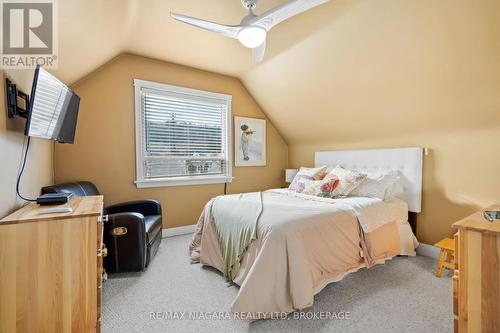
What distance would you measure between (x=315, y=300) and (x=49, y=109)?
2486 mm

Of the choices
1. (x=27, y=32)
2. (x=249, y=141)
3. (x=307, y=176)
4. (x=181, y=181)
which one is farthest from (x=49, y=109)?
(x=249, y=141)

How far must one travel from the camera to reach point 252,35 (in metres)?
1.96

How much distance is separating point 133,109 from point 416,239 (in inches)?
160

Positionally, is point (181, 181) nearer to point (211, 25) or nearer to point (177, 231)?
point (177, 231)

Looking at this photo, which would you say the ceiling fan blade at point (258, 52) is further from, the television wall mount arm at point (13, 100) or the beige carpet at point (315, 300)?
the beige carpet at point (315, 300)

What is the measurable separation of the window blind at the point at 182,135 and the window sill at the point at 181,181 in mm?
95

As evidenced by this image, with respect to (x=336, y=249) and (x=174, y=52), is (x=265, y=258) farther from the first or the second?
(x=174, y=52)

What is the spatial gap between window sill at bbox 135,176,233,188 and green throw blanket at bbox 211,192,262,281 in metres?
1.29

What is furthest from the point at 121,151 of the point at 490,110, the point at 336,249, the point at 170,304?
the point at 490,110

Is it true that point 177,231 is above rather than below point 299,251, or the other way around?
below

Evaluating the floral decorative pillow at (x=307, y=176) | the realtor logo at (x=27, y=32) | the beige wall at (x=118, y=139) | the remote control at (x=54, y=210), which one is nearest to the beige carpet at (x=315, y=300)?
the remote control at (x=54, y=210)

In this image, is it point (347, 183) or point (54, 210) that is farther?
point (347, 183)

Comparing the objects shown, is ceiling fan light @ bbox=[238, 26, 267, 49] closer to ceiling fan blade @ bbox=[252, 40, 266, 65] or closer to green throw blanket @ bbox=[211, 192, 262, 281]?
ceiling fan blade @ bbox=[252, 40, 266, 65]

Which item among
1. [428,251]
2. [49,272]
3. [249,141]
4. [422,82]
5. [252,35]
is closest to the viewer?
[49,272]
